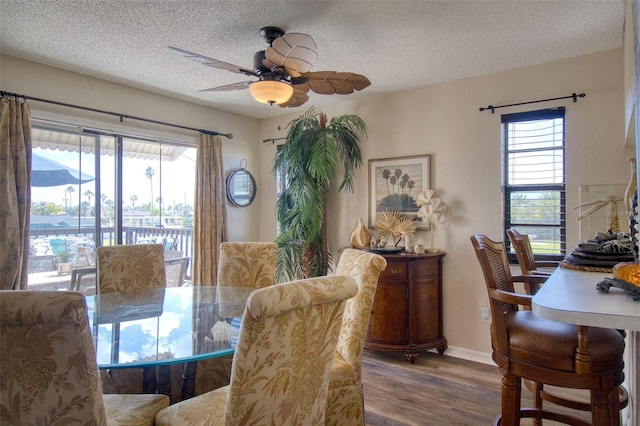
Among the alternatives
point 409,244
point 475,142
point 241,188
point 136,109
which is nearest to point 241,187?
point 241,188

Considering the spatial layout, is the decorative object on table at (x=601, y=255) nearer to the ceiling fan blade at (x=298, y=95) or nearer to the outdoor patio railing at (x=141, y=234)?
the ceiling fan blade at (x=298, y=95)

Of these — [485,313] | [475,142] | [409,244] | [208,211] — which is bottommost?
[485,313]

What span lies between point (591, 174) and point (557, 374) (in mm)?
2035

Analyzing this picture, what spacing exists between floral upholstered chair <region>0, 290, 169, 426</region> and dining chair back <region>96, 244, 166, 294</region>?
5.90 ft

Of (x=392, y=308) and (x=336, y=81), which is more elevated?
(x=336, y=81)

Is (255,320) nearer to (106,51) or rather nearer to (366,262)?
(366,262)

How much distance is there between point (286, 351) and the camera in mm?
1151

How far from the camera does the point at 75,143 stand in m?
3.39

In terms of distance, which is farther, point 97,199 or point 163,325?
point 97,199

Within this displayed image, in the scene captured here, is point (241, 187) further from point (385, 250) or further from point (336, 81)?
point (336, 81)

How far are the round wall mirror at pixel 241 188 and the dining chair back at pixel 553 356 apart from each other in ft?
11.0

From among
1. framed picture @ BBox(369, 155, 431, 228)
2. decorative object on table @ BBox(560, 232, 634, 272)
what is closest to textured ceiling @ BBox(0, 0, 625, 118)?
framed picture @ BBox(369, 155, 431, 228)

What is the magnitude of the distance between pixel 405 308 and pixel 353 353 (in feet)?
4.97

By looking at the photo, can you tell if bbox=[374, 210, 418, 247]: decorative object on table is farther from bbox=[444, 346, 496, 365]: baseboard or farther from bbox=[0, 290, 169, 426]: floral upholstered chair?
bbox=[0, 290, 169, 426]: floral upholstered chair
